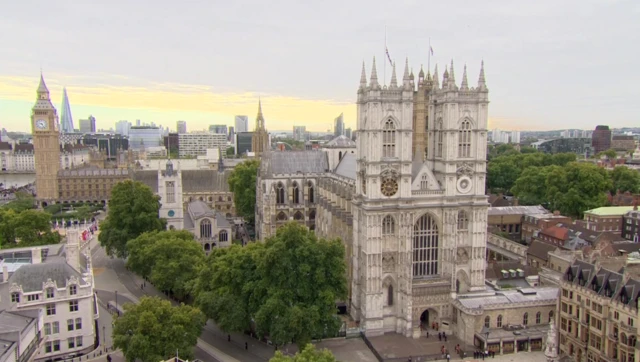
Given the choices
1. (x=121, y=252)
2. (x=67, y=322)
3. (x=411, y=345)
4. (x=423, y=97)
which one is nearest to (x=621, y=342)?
(x=411, y=345)

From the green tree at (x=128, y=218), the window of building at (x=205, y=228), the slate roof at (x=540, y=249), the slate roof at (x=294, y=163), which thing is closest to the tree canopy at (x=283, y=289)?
the green tree at (x=128, y=218)

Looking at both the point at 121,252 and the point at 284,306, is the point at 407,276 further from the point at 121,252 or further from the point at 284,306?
the point at 121,252

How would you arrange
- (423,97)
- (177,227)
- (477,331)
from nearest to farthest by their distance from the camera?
(477,331)
(423,97)
(177,227)

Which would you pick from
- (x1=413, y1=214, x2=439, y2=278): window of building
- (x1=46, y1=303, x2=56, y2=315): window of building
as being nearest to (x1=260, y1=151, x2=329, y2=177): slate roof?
(x1=413, y1=214, x2=439, y2=278): window of building

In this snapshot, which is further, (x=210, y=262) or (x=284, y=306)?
(x=210, y=262)

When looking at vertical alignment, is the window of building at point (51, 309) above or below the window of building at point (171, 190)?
below

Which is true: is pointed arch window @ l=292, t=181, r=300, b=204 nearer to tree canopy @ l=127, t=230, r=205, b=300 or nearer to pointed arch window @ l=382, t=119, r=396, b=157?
tree canopy @ l=127, t=230, r=205, b=300

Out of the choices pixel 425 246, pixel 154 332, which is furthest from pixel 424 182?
pixel 154 332

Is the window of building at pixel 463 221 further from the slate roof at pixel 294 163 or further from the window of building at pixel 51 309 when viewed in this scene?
the window of building at pixel 51 309
